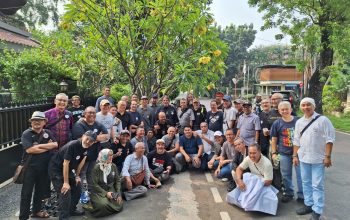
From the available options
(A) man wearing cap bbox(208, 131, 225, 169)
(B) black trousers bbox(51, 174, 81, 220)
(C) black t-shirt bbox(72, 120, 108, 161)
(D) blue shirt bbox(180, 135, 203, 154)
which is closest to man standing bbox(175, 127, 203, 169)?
(D) blue shirt bbox(180, 135, 203, 154)

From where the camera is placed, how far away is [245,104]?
787 cm

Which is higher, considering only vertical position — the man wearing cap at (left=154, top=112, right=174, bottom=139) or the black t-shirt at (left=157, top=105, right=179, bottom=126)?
the black t-shirt at (left=157, top=105, right=179, bottom=126)

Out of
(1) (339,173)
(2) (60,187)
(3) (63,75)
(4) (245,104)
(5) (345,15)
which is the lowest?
(1) (339,173)

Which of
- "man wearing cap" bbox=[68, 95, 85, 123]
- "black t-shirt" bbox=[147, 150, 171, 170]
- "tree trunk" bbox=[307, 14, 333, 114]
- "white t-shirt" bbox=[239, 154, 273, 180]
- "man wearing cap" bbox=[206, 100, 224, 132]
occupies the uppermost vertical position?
"tree trunk" bbox=[307, 14, 333, 114]

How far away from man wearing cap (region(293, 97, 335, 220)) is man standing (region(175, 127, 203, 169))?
3.30 metres

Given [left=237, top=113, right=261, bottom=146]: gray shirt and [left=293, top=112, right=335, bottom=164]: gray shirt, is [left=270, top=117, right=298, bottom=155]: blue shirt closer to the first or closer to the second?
[left=293, top=112, right=335, bottom=164]: gray shirt

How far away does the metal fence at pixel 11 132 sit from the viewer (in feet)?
23.2

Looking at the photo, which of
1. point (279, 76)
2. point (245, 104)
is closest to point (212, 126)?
point (245, 104)

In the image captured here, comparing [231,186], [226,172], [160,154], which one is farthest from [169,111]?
[231,186]

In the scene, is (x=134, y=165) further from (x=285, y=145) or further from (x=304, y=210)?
(x=304, y=210)

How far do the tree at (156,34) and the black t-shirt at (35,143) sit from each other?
198 inches

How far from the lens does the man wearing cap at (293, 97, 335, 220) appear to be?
17.2ft

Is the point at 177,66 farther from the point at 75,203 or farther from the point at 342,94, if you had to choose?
the point at 342,94

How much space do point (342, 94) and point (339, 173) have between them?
62.3 feet
